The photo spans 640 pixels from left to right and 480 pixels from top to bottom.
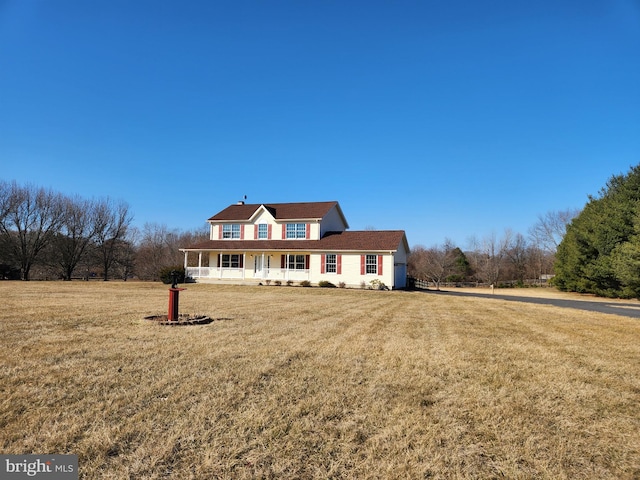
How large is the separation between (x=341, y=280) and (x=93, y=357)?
74.6 feet

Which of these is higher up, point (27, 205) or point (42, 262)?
point (27, 205)

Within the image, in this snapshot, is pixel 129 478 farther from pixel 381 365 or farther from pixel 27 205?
pixel 27 205

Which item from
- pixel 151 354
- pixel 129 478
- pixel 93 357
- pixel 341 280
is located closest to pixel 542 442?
pixel 129 478

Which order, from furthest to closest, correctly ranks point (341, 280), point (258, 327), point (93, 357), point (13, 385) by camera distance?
point (341, 280) → point (258, 327) → point (93, 357) → point (13, 385)

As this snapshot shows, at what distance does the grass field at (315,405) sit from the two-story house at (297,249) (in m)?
19.5

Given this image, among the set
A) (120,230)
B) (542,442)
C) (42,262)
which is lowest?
(542,442)

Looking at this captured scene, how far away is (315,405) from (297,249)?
80.8 feet

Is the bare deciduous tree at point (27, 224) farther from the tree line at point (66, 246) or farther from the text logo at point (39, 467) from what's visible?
the text logo at point (39, 467)

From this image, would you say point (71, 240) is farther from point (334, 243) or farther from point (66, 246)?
point (334, 243)

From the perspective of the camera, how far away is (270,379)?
4.73 meters

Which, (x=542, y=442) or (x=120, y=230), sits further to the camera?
(x=120, y=230)

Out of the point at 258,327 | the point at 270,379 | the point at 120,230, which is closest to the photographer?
the point at 270,379

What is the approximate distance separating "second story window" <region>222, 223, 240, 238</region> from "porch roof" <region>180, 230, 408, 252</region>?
40.5 inches

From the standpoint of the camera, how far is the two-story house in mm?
27188
